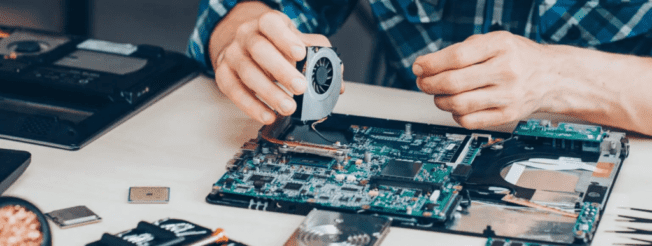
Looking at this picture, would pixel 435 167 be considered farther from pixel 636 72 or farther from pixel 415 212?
pixel 636 72

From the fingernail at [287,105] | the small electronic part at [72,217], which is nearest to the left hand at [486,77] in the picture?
the fingernail at [287,105]

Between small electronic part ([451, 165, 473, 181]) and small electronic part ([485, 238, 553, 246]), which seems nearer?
small electronic part ([485, 238, 553, 246])

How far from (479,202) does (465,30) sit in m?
0.79

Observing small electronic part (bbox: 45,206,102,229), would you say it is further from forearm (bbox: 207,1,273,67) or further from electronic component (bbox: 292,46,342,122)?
forearm (bbox: 207,1,273,67)

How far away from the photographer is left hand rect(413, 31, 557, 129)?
1.14 meters

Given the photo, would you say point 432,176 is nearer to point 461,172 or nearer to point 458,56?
point 461,172

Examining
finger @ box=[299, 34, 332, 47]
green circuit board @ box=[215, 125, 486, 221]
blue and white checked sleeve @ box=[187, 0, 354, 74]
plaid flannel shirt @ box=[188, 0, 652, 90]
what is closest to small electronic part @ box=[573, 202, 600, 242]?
green circuit board @ box=[215, 125, 486, 221]

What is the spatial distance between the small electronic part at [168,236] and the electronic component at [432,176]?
0.36 feet

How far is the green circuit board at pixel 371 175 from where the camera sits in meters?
0.95

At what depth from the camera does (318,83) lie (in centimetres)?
112

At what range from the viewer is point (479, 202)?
969 mm

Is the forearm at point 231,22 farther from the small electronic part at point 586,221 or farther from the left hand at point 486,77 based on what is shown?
the small electronic part at point 586,221

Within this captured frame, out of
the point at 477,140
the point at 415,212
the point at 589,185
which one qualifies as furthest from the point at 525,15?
the point at 415,212

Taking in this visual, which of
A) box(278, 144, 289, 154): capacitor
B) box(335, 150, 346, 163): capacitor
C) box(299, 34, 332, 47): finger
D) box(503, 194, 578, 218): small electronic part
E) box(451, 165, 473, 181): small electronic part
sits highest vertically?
box(299, 34, 332, 47): finger
